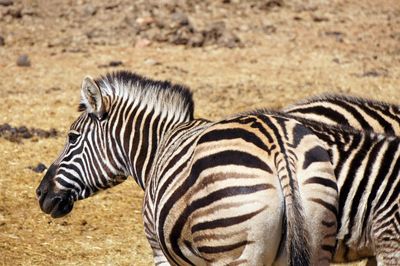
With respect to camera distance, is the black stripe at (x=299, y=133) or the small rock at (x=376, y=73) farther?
the small rock at (x=376, y=73)

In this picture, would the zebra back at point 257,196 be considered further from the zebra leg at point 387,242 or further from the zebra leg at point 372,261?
the zebra leg at point 372,261

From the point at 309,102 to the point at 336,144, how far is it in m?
1.42

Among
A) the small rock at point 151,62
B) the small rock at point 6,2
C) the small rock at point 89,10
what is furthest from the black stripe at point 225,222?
the small rock at point 6,2

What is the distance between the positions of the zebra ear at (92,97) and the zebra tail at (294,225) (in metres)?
2.17

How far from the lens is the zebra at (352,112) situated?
6.15 metres

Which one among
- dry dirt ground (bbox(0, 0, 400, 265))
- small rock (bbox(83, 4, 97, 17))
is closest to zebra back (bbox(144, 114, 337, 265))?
dry dirt ground (bbox(0, 0, 400, 265))

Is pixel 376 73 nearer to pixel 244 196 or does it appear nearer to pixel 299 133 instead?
pixel 299 133

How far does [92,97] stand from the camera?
645cm

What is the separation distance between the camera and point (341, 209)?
4.89m

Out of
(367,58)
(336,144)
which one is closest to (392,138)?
(336,144)

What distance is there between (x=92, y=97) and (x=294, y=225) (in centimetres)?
238

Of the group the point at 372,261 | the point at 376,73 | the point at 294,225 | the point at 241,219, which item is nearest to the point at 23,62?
the point at 376,73

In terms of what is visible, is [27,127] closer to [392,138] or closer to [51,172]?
[51,172]

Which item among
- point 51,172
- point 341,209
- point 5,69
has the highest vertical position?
point 341,209
